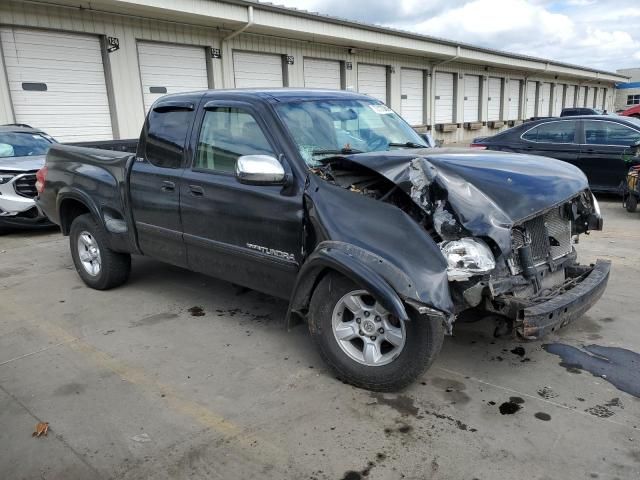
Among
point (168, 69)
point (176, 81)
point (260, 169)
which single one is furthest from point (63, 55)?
point (260, 169)

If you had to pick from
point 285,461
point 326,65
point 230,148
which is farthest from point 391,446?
point 326,65

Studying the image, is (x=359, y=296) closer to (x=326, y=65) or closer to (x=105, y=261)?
(x=105, y=261)

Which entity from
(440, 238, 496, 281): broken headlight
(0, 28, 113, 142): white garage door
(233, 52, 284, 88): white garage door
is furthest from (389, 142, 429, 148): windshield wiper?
(233, 52, 284, 88): white garage door

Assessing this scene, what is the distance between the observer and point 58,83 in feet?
37.2

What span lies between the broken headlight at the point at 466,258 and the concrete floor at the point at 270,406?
2.24 feet

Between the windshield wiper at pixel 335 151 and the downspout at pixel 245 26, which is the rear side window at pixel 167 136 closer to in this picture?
the windshield wiper at pixel 335 151

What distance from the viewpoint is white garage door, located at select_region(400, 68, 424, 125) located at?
21656 millimetres

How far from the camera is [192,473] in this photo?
2.62 m

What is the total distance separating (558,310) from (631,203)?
667 cm

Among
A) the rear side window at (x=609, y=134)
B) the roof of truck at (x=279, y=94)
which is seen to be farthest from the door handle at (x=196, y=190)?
the rear side window at (x=609, y=134)

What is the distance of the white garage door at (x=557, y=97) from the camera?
36906 mm

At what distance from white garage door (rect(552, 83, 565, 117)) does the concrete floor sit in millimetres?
36427

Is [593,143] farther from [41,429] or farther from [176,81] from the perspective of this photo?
[176,81]

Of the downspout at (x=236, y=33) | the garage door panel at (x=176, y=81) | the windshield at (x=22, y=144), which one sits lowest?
the windshield at (x=22, y=144)
